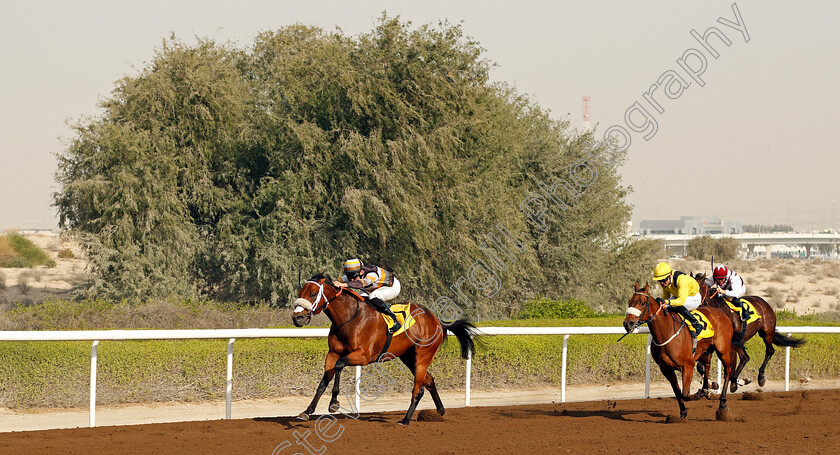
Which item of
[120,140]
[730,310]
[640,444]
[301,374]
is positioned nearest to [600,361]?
[730,310]

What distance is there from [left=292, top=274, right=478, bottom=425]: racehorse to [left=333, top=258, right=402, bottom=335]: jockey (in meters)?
0.07

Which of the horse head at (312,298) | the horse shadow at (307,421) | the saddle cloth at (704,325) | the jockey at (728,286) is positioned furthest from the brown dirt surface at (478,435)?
the jockey at (728,286)

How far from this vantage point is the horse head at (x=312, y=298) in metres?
6.06

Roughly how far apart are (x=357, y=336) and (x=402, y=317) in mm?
560

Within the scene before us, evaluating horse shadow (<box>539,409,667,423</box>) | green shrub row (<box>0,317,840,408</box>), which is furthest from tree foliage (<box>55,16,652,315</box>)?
horse shadow (<box>539,409,667,423</box>)

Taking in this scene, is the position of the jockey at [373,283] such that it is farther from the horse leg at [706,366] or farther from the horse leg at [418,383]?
the horse leg at [706,366]

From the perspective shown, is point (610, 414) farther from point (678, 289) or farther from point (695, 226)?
point (695, 226)

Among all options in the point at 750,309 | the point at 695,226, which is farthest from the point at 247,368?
the point at 695,226

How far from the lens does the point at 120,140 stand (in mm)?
14227

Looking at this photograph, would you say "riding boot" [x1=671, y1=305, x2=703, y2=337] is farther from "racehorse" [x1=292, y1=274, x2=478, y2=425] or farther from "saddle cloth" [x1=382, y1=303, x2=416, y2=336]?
"saddle cloth" [x1=382, y1=303, x2=416, y2=336]

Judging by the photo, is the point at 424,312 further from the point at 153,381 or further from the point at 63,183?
the point at 63,183

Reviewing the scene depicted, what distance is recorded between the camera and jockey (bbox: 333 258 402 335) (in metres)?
6.78

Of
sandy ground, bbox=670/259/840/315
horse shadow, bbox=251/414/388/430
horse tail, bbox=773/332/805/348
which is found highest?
horse tail, bbox=773/332/805/348

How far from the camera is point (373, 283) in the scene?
704cm
